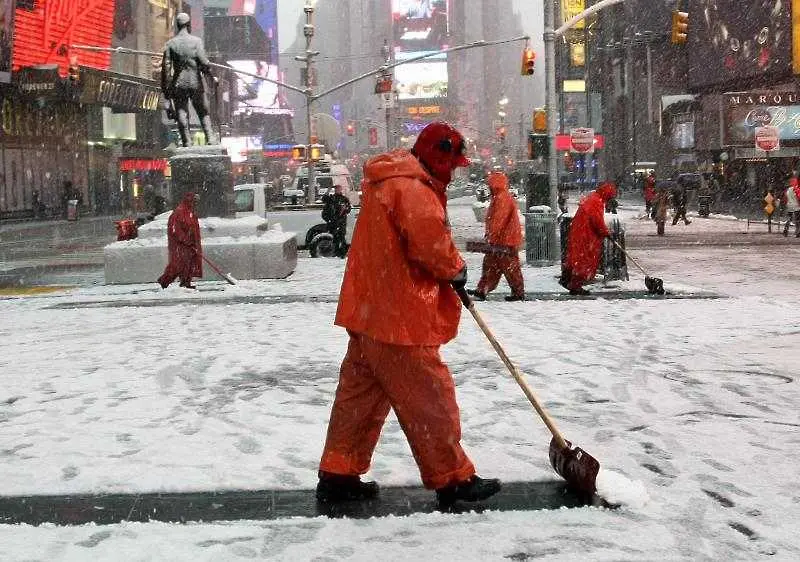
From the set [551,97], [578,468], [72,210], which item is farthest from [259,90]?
[578,468]

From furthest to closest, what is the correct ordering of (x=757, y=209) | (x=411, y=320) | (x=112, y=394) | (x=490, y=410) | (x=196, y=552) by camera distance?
(x=757, y=209)
(x=112, y=394)
(x=490, y=410)
(x=411, y=320)
(x=196, y=552)

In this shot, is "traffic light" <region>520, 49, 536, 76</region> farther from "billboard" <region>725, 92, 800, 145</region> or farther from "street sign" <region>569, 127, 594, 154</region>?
"billboard" <region>725, 92, 800, 145</region>

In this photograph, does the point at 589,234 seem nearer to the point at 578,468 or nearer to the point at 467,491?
the point at 578,468

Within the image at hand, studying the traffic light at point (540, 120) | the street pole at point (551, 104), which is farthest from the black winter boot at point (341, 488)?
the traffic light at point (540, 120)

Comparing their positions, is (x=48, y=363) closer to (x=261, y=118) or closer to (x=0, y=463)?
(x=0, y=463)

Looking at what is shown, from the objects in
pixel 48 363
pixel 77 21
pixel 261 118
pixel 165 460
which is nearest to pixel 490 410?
pixel 165 460

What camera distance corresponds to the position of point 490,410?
679 centimetres

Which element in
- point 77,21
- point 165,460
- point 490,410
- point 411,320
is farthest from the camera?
point 77,21

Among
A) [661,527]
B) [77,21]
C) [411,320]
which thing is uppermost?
[77,21]

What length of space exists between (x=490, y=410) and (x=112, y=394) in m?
2.93

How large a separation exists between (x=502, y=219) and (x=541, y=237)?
5538 millimetres

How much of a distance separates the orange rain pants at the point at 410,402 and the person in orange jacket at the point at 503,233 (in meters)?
8.61

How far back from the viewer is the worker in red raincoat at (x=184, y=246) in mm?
14945

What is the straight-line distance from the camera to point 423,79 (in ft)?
616
